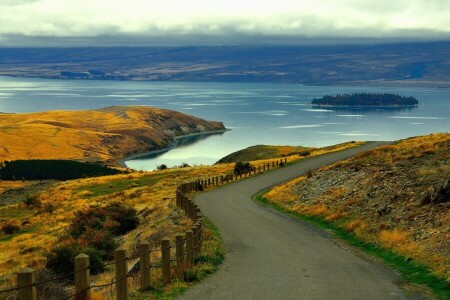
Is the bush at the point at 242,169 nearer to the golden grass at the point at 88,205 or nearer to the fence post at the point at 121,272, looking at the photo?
the golden grass at the point at 88,205

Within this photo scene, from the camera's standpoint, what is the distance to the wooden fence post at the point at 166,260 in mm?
14806

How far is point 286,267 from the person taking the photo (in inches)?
700

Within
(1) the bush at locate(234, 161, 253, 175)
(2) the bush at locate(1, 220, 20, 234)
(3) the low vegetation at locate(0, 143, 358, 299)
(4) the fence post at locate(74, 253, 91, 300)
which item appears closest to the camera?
(4) the fence post at locate(74, 253, 91, 300)

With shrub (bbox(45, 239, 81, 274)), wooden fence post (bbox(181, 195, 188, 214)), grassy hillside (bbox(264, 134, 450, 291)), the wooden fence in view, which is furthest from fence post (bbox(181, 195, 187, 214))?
the wooden fence

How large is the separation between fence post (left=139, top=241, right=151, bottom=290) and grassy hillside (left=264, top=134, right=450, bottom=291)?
7.76 meters

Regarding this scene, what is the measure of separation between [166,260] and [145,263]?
32.8 inches

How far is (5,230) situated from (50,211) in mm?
7795

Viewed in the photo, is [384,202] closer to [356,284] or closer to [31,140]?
[356,284]

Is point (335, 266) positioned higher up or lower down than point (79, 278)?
lower down

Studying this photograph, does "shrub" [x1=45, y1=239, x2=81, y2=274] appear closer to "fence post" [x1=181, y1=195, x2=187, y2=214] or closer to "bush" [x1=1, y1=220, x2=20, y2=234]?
"fence post" [x1=181, y1=195, x2=187, y2=214]

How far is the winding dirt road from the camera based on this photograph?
1448cm

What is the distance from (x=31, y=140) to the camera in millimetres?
156625

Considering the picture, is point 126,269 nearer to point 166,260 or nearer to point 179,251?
point 166,260

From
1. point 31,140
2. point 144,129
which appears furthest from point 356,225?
point 144,129
